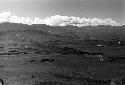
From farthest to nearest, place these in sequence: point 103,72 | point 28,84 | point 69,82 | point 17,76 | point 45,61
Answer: point 45,61
point 103,72
point 17,76
point 69,82
point 28,84

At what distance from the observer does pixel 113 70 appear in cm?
6731

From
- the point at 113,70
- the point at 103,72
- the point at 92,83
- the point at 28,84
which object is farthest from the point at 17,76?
the point at 113,70

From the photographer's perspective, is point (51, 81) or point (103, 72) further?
point (103, 72)

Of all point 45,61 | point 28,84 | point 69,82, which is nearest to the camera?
point 28,84

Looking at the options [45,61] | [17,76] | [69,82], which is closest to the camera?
[69,82]

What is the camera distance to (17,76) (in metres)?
56.8

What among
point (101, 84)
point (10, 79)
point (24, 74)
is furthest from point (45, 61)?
point (101, 84)

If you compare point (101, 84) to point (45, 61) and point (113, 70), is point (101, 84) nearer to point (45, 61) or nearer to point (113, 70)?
point (113, 70)

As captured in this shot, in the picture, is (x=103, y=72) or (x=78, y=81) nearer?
(x=78, y=81)

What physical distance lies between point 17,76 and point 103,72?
25.5 meters

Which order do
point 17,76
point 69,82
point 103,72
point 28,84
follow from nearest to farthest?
point 28,84 < point 69,82 < point 17,76 < point 103,72

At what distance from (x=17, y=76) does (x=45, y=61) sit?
92.8ft

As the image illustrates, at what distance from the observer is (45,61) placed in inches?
3329

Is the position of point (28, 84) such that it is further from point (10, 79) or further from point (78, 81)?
point (78, 81)
